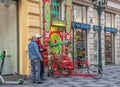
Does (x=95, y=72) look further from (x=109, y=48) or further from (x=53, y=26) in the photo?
(x=109, y=48)

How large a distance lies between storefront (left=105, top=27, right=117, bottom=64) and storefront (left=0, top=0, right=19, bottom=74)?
10.9 metres

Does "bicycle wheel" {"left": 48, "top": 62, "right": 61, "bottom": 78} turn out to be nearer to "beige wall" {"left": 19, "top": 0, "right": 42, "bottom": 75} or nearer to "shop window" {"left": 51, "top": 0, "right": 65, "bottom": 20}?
"beige wall" {"left": 19, "top": 0, "right": 42, "bottom": 75}

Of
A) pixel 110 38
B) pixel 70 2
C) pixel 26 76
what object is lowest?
pixel 26 76

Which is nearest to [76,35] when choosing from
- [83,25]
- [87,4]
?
[83,25]

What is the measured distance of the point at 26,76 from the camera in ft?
52.9

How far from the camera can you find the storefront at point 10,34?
614 inches

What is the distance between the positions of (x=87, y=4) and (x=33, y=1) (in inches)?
270

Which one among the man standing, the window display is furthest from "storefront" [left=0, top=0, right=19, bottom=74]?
the window display

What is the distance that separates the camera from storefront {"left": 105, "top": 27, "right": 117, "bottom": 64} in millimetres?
26266

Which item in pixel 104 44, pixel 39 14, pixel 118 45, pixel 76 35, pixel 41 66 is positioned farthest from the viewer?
pixel 118 45

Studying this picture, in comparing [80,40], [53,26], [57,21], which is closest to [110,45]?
[80,40]

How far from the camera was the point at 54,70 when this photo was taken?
1698cm

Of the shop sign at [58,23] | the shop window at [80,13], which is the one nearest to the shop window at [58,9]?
the shop sign at [58,23]

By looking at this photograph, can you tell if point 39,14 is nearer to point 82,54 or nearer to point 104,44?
point 82,54
